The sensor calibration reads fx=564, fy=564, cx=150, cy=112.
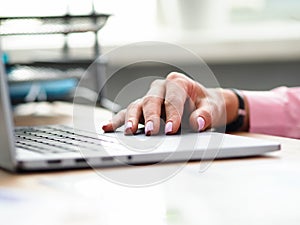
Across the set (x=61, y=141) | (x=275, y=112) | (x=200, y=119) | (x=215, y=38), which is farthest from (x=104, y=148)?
(x=215, y=38)

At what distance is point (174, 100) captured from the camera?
2.83 ft

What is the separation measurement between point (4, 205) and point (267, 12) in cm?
186

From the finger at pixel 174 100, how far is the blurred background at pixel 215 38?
1046mm

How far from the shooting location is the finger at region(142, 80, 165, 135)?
0.79 metres

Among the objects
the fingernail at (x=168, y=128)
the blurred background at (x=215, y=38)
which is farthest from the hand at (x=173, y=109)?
the blurred background at (x=215, y=38)

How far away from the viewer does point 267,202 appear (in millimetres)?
533

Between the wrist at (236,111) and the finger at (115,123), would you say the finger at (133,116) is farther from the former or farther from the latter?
the wrist at (236,111)

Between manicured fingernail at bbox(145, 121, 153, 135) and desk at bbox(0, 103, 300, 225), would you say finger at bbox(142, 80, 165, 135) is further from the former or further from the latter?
desk at bbox(0, 103, 300, 225)

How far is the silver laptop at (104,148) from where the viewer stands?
652 mm

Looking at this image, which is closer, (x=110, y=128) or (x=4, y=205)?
(x=4, y=205)

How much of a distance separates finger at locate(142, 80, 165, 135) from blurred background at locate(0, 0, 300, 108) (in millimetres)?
1072

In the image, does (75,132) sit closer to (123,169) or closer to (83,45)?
(123,169)

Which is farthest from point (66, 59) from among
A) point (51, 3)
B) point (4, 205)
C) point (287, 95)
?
point (4, 205)

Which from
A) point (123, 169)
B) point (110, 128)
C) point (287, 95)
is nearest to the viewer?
point (123, 169)
